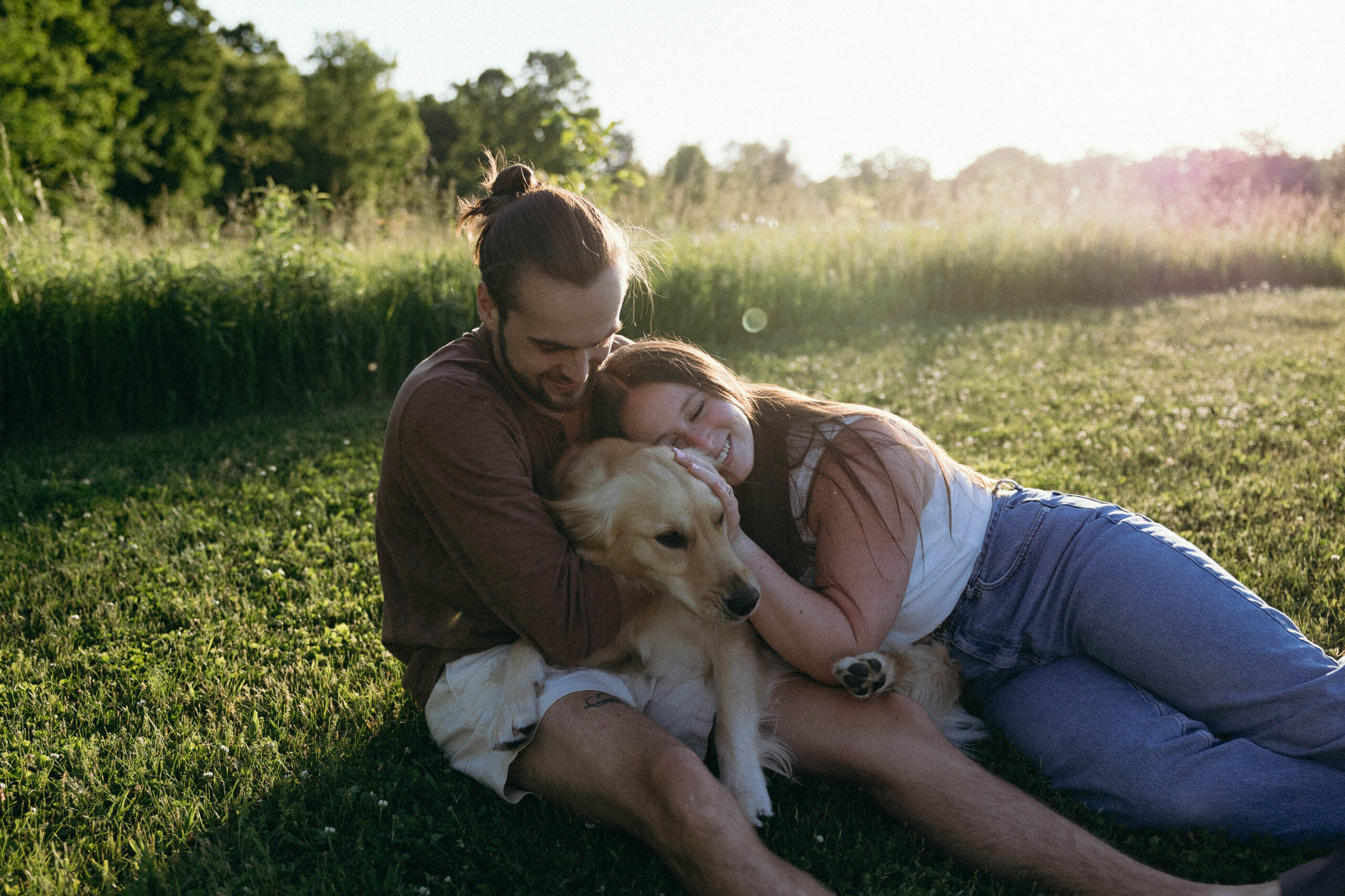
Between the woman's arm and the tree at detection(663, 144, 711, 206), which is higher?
the tree at detection(663, 144, 711, 206)

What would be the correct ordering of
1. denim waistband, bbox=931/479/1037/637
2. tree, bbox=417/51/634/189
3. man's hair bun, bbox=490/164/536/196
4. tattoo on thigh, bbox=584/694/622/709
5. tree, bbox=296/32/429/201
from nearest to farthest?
tattoo on thigh, bbox=584/694/622/709, man's hair bun, bbox=490/164/536/196, denim waistband, bbox=931/479/1037/637, tree, bbox=296/32/429/201, tree, bbox=417/51/634/189

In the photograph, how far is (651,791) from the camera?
1772 millimetres

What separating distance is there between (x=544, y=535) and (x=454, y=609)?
1.27 ft

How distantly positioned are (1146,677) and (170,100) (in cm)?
2443

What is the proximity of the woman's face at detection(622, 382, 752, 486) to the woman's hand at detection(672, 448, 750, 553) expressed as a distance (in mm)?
96

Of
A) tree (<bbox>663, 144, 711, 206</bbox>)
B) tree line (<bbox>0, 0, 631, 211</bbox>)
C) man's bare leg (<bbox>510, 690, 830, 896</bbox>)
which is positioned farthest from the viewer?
tree line (<bbox>0, 0, 631, 211</bbox>)

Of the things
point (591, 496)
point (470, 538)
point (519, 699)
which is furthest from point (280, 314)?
point (519, 699)

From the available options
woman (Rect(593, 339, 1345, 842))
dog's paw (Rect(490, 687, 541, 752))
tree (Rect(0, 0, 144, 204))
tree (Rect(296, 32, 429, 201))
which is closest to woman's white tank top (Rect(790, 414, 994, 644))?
woman (Rect(593, 339, 1345, 842))

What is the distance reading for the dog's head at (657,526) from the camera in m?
2.14

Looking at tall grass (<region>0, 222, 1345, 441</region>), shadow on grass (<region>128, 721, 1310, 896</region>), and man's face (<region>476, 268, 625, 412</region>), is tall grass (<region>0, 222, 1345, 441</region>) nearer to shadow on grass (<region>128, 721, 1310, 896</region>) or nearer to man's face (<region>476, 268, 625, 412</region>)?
man's face (<region>476, 268, 625, 412</region>)

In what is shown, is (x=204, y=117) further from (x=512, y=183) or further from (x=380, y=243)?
(x=512, y=183)

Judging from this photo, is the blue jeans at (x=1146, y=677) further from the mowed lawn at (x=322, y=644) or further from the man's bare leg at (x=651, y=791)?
the man's bare leg at (x=651, y=791)

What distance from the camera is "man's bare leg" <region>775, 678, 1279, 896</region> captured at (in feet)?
5.57

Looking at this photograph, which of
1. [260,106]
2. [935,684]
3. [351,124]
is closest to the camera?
[935,684]
